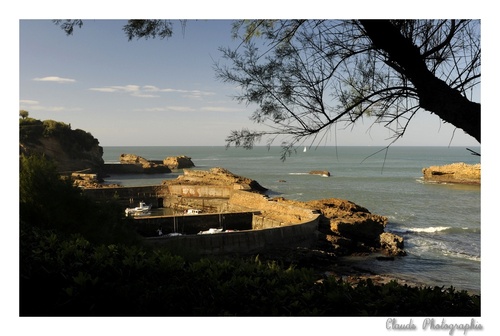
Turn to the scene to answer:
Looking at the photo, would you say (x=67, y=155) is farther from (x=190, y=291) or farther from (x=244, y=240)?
(x=190, y=291)

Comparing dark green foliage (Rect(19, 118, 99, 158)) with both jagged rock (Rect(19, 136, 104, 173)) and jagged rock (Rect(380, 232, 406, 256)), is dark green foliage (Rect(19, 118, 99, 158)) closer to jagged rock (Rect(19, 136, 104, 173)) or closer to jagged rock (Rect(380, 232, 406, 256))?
jagged rock (Rect(19, 136, 104, 173))

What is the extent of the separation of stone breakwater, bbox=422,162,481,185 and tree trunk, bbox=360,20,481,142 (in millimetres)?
68189

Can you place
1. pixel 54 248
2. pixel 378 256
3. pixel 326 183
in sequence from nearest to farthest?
1. pixel 54 248
2. pixel 378 256
3. pixel 326 183

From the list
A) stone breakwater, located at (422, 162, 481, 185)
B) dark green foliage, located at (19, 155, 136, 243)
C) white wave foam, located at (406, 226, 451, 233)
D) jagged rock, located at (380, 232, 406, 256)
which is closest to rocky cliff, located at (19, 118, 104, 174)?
white wave foam, located at (406, 226, 451, 233)

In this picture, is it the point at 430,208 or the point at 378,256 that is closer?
the point at 378,256

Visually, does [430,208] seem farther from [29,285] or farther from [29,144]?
[29,144]

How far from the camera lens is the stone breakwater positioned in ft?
216

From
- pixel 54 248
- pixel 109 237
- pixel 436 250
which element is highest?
pixel 54 248

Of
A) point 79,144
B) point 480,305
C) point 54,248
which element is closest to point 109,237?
point 54,248

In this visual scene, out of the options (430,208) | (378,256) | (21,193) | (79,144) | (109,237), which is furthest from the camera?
(79,144)

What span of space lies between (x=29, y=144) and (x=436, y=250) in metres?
59.9

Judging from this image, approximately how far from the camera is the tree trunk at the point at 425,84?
16.5 feet

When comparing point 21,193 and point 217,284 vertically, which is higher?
point 21,193

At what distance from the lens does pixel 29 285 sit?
5.26 metres
